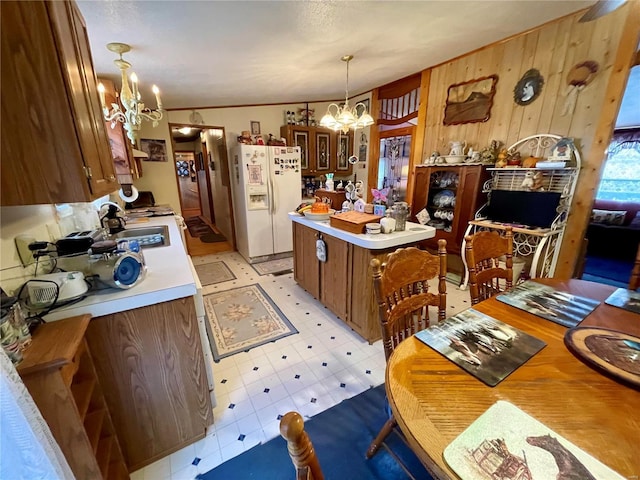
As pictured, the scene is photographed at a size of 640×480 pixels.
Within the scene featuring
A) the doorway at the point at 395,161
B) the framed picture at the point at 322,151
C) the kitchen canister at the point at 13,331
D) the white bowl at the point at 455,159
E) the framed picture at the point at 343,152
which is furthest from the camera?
the framed picture at the point at 343,152

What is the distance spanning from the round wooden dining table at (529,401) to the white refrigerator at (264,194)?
335 cm

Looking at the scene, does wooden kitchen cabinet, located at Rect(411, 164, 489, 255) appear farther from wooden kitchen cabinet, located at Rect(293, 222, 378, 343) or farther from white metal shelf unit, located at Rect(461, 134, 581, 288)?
→ wooden kitchen cabinet, located at Rect(293, 222, 378, 343)

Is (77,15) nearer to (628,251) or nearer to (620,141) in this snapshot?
(628,251)

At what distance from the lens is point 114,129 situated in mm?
2559

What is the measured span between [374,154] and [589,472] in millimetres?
4607

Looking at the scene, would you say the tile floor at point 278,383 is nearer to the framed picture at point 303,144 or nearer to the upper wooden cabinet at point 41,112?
the upper wooden cabinet at point 41,112

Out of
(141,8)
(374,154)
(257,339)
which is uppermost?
(141,8)

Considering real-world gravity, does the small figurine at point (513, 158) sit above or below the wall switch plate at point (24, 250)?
above

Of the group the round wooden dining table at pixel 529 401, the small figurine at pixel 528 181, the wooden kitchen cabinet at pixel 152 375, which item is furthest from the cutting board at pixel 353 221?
the small figurine at pixel 528 181

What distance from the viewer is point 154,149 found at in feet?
13.4

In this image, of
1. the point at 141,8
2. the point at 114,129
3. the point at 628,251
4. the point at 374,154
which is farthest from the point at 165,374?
the point at 628,251

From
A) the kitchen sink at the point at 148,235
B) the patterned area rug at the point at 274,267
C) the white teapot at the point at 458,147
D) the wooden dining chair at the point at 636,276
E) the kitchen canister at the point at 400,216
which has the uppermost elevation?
the white teapot at the point at 458,147

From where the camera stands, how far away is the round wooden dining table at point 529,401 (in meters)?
0.64

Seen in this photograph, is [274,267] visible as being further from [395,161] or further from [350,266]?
[395,161]
